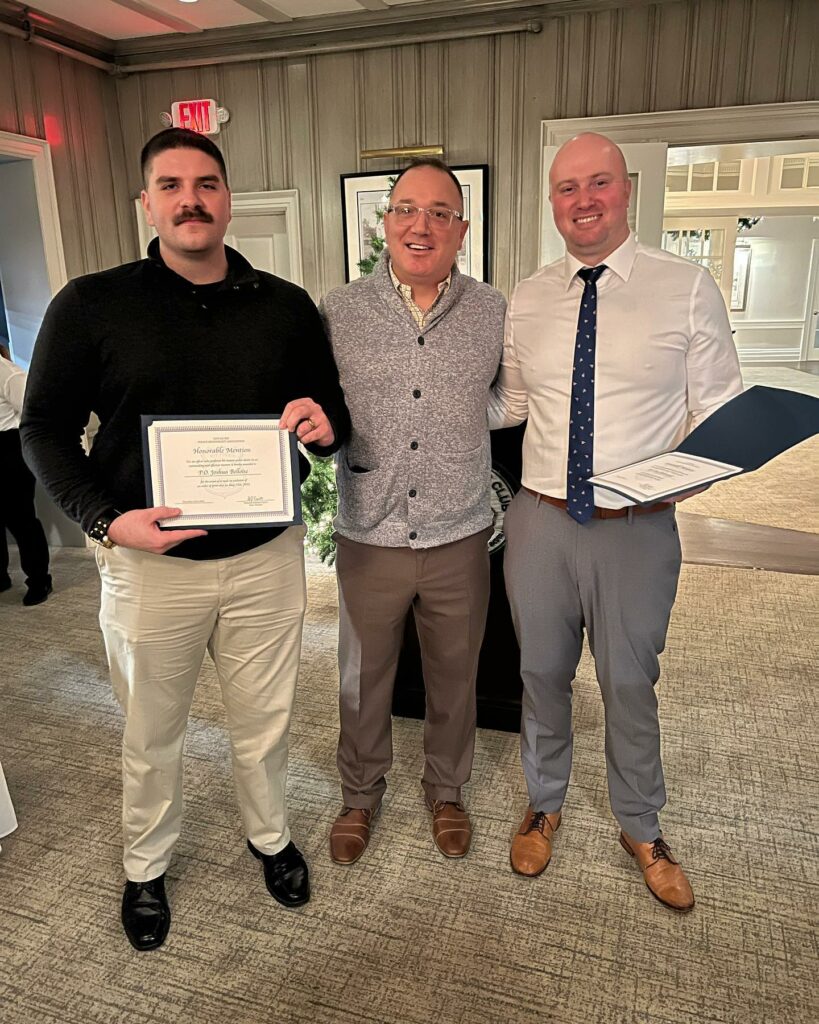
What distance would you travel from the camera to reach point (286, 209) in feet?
16.0

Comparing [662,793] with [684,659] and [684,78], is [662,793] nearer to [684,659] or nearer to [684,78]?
[684,659]

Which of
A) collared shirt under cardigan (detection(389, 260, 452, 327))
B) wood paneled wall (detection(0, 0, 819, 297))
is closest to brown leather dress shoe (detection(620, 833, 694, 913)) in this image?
collared shirt under cardigan (detection(389, 260, 452, 327))

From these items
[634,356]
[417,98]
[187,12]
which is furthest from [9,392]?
[634,356]

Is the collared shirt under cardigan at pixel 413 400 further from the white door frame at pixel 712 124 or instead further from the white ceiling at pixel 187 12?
the white ceiling at pixel 187 12

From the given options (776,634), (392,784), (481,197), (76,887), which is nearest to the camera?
(76,887)

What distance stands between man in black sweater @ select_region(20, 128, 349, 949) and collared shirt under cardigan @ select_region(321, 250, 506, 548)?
72mm

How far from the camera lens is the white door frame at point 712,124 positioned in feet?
13.0

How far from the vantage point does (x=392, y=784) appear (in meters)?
2.47

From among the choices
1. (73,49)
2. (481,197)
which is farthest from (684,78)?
(73,49)

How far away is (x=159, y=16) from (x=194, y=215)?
355 cm

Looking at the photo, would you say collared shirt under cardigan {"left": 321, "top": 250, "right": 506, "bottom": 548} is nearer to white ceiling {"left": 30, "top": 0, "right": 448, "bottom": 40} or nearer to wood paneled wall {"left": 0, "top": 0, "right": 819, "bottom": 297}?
Result: wood paneled wall {"left": 0, "top": 0, "right": 819, "bottom": 297}

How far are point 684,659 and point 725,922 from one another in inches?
59.1

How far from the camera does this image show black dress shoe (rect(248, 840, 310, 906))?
1960 millimetres

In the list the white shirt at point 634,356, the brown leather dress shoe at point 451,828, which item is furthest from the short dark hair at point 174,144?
the brown leather dress shoe at point 451,828
